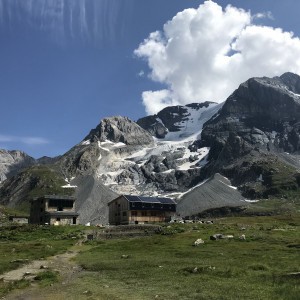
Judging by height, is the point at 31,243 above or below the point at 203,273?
above

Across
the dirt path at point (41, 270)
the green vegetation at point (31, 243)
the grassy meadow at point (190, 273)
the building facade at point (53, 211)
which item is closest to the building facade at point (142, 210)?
the building facade at point (53, 211)

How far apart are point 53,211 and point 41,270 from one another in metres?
104

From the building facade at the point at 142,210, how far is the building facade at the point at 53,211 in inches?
675

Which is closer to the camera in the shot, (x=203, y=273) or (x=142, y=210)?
(x=203, y=273)

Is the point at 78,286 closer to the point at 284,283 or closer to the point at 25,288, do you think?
the point at 25,288

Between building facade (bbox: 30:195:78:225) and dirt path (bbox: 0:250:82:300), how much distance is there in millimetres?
80239

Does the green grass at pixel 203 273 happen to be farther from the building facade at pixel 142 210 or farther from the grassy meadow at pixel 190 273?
the building facade at pixel 142 210

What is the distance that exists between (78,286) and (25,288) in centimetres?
442

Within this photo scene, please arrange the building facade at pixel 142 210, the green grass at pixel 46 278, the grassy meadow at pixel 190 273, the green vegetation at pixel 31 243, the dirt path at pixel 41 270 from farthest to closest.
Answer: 1. the building facade at pixel 142 210
2. the green vegetation at pixel 31 243
3. the green grass at pixel 46 278
4. the dirt path at pixel 41 270
5. the grassy meadow at pixel 190 273

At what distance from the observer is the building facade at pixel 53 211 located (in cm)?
14150

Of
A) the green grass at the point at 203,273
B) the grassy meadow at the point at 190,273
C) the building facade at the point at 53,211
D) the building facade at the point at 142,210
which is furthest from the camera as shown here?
the building facade at the point at 142,210

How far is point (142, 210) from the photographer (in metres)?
147

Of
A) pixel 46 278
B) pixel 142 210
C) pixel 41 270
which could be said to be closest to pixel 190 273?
pixel 46 278

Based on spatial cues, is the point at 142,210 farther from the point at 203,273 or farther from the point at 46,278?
the point at 203,273
